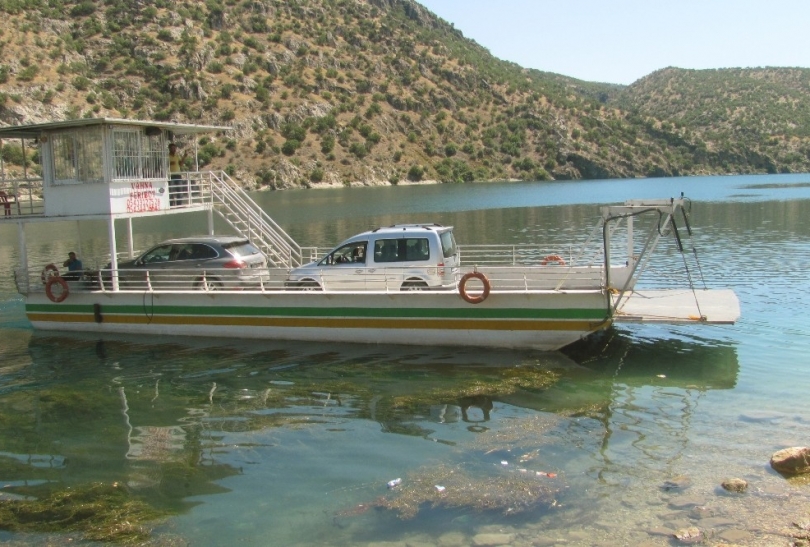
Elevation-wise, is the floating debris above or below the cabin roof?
below

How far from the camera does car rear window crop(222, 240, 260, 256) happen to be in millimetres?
18453

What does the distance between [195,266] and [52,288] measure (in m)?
3.76

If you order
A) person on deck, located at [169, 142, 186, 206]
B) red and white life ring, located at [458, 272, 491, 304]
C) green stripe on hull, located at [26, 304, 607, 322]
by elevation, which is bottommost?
green stripe on hull, located at [26, 304, 607, 322]

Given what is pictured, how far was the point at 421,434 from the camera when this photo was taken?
38.2ft

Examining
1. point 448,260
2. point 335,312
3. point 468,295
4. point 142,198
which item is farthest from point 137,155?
point 468,295

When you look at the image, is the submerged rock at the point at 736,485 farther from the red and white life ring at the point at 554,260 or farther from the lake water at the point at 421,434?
the red and white life ring at the point at 554,260

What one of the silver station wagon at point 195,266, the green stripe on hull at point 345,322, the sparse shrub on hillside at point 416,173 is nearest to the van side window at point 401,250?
the green stripe on hull at point 345,322

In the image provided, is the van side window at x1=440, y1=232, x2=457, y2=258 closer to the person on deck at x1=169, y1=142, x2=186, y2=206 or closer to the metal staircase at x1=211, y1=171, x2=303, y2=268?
the metal staircase at x1=211, y1=171, x2=303, y2=268

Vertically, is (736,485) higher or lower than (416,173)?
lower

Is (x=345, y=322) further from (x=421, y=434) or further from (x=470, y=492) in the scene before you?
(x=470, y=492)

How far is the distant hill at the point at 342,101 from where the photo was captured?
10150 cm

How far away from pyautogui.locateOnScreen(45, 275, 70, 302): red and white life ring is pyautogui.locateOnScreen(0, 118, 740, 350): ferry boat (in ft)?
0.11

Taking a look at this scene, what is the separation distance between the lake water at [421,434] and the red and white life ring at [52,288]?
3.59ft

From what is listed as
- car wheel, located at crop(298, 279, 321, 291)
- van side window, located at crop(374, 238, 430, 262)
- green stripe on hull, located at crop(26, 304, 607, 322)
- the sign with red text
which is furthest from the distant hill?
van side window, located at crop(374, 238, 430, 262)
